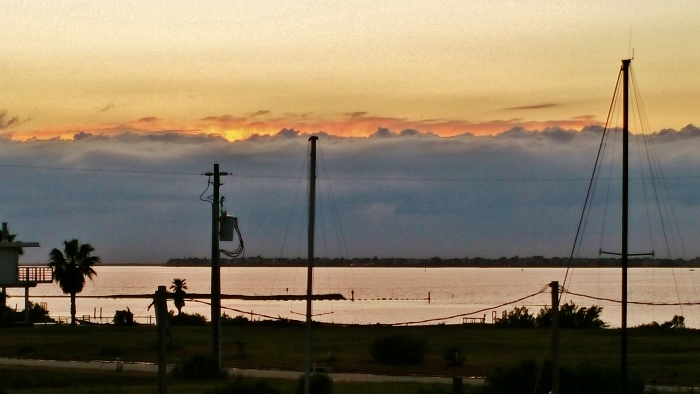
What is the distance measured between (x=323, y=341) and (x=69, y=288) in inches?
1317

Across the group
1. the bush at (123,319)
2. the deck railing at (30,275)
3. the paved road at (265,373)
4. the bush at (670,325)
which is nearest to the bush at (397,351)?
the paved road at (265,373)

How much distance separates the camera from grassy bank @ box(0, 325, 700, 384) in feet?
163

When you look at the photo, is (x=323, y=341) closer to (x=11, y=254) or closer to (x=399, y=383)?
(x=11, y=254)

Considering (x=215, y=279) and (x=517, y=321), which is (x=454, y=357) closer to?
(x=215, y=279)

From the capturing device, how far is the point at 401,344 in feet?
177

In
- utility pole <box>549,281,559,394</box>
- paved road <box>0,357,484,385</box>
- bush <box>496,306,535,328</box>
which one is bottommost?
paved road <box>0,357,484,385</box>

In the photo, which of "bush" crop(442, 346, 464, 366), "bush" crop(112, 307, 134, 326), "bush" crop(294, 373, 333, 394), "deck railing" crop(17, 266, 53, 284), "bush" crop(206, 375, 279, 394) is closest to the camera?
"bush" crop(206, 375, 279, 394)

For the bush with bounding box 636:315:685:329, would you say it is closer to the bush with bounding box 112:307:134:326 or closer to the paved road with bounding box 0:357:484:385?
the bush with bounding box 112:307:134:326

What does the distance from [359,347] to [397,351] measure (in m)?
10.2

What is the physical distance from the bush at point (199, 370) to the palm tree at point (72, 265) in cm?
5050

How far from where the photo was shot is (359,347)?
6338cm

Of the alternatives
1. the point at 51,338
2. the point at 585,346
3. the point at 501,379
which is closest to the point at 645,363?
the point at 585,346

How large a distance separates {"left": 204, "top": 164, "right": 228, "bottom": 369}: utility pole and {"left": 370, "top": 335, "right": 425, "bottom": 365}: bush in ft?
41.4

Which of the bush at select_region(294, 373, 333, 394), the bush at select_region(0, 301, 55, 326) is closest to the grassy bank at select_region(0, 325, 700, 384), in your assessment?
the bush at select_region(0, 301, 55, 326)
